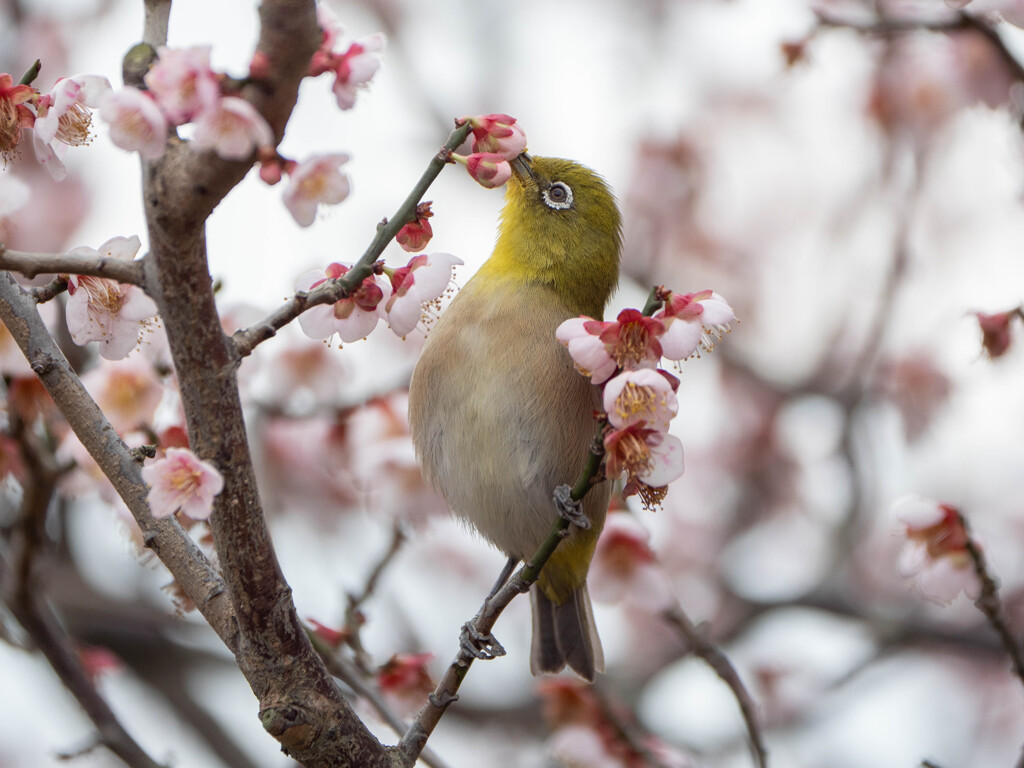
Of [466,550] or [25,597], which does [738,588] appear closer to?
[466,550]

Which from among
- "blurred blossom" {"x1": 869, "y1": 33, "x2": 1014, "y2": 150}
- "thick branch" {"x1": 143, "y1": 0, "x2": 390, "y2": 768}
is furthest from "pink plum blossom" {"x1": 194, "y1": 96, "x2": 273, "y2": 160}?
"blurred blossom" {"x1": 869, "y1": 33, "x2": 1014, "y2": 150}

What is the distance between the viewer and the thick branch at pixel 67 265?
163 cm

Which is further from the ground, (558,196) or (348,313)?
(558,196)

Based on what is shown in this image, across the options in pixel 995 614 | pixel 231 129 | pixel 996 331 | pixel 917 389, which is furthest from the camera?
pixel 917 389

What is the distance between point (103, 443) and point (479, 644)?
1.03 meters

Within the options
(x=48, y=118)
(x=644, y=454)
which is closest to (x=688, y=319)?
(x=644, y=454)

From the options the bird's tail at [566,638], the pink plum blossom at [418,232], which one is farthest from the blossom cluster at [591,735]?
the pink plum blossom at [418,232]

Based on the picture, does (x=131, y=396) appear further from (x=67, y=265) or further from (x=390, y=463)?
(x=67, y=265)

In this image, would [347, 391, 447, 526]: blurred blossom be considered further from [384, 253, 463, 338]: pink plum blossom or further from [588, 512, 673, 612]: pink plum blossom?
[384, 253, 463, 338]: pink plum blossom

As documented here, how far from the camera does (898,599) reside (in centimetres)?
677

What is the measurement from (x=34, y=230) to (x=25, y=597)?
4.28m

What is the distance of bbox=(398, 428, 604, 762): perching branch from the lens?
2141mm

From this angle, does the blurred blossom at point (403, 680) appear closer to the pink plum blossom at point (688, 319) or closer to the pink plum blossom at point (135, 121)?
the pink plum blossom at point (688, 319)

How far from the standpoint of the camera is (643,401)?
2.03 metres
